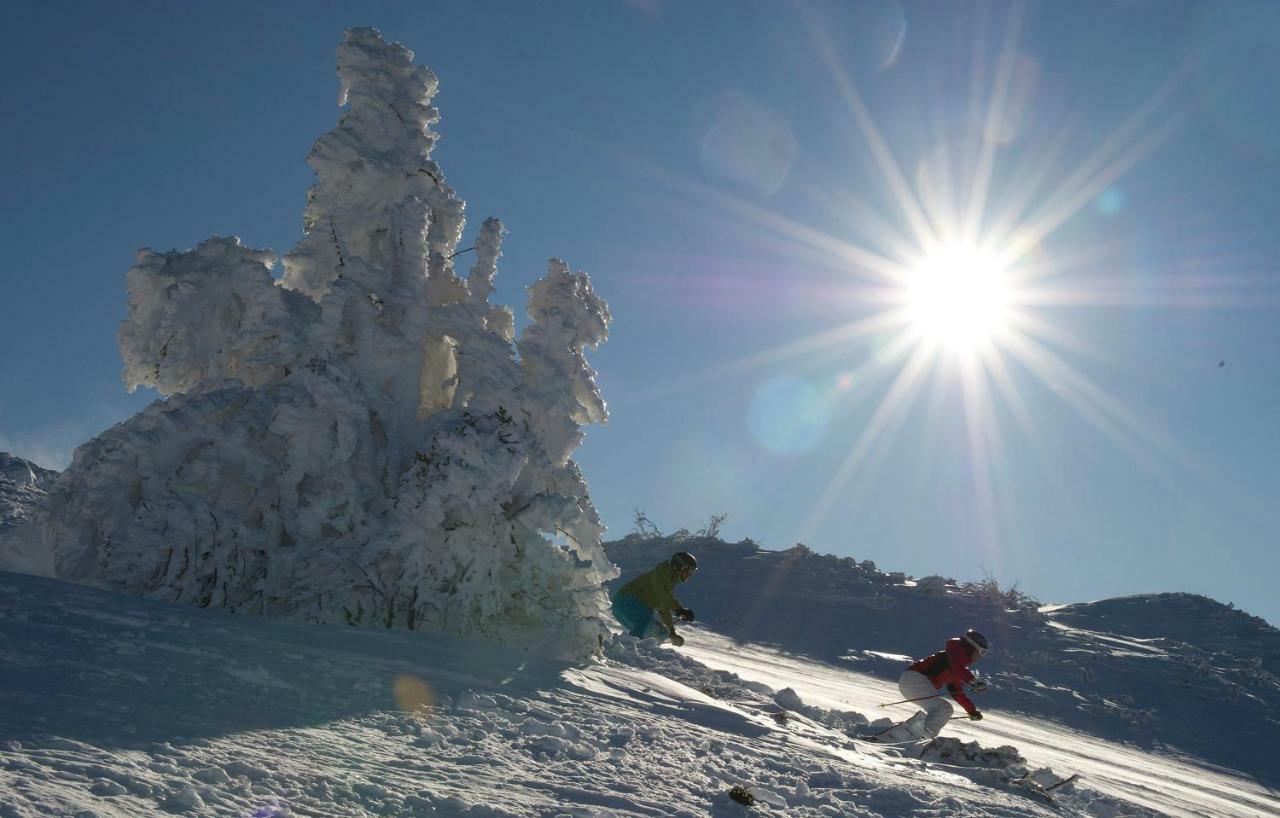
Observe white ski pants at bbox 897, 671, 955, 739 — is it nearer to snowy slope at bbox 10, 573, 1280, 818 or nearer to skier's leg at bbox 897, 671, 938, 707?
skier's leg at bbox 897, 671, 938, 707

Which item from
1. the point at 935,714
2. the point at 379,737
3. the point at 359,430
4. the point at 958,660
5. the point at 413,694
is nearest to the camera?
the point at 379,737

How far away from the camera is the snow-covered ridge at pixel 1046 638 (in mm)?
15531

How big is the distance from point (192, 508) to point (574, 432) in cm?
385

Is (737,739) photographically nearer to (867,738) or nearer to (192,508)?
(867,738)

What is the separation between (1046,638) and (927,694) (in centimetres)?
1432

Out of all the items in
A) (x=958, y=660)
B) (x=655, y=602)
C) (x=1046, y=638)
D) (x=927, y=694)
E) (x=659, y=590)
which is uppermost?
(x=1046, y=638)

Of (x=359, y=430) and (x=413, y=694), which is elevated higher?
(x=359, y=430)

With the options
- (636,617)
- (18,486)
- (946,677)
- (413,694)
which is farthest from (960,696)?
(18,486)

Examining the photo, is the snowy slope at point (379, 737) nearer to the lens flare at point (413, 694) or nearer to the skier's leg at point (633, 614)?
the lens flare at point (413, 694)

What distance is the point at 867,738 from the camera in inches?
311

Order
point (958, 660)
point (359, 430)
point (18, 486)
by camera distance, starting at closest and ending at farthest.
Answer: point (359, 430) → point (958, 660) → point (18, 486)

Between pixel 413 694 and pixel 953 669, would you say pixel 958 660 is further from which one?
pixel 413 694

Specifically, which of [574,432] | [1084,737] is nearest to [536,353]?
[574,432]

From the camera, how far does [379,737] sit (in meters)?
4.04
